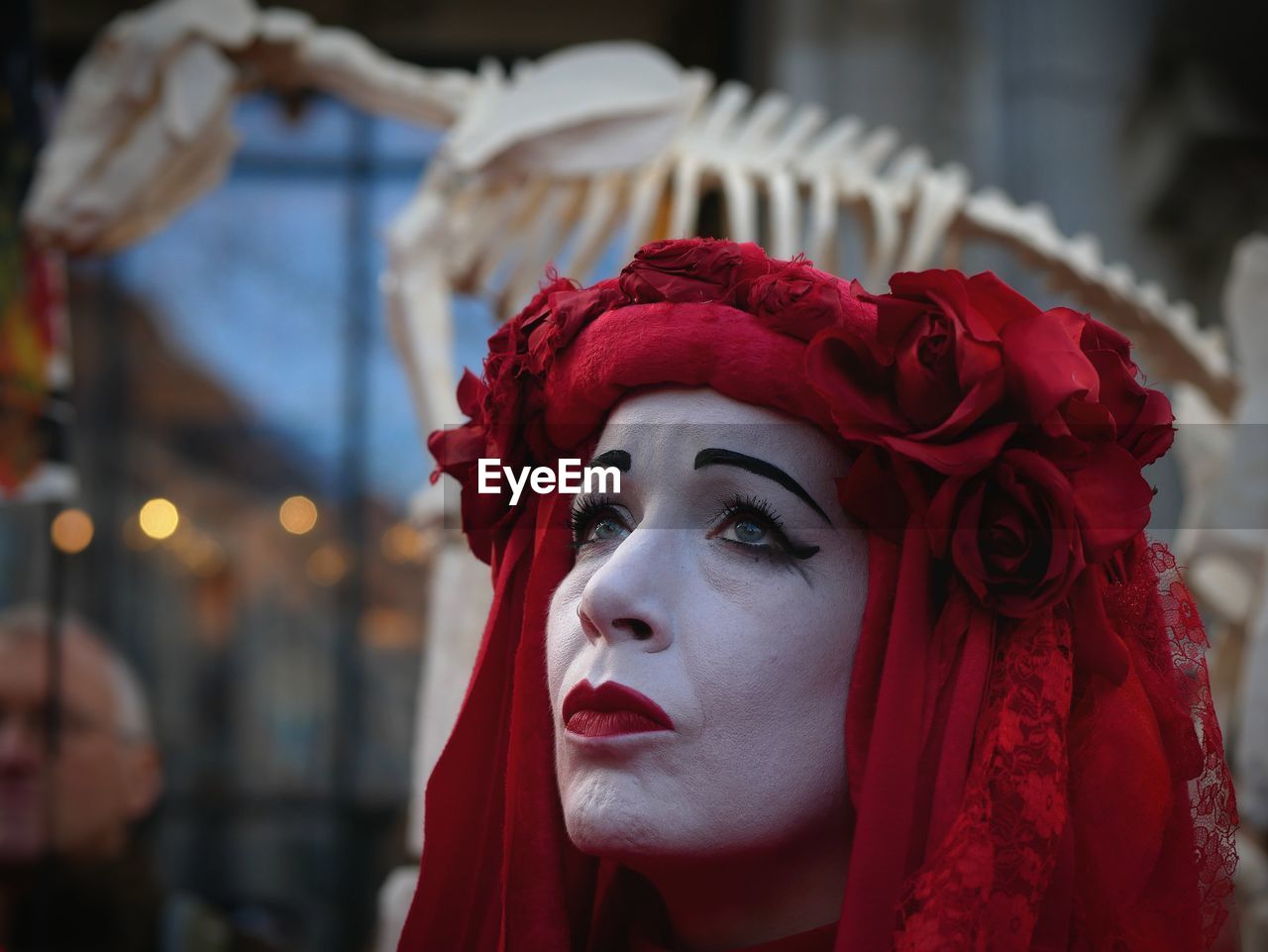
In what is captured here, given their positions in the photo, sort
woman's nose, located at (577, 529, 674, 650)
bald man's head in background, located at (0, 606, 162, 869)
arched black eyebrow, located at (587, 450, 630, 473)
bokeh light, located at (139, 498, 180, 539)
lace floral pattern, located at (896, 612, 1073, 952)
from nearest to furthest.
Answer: lace floral pattern, located at (896, 612, 1073, 952) < woman's nose, located at (577, 529, 674, 650) < arched black eyebrow, located at (587, 450, 630, 473) < bald man's head in background, located at (0, 606, 162, 869) < bokeh light, located at (139, 498, 180, 539)

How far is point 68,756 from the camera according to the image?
3.34 meters

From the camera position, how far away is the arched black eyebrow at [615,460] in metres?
1.41

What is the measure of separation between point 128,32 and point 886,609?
274 centimetres

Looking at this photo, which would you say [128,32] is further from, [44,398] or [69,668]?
[69,668]

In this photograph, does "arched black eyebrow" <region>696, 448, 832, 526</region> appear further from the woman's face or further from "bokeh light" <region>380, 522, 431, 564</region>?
"bokeh light" <region>380, 522, 431, 564</region>

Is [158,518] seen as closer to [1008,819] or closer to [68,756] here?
[68,756]

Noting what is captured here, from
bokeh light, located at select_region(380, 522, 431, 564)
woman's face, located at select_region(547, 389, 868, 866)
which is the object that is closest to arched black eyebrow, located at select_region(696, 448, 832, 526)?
woman's face, located at select_region(547, 389, 868, 866)

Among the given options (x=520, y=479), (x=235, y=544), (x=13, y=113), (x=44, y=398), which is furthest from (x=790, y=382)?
(x=235, y=544)

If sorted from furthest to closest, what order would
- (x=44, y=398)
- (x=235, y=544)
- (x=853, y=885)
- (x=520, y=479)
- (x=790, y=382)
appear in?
(x=235, y=544) < (x=44, y=398) < (x=520, y=479) < (x=790, y=382) < (x=853, y=885)

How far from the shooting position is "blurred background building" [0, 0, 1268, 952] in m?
5.06

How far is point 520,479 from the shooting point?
154 cm

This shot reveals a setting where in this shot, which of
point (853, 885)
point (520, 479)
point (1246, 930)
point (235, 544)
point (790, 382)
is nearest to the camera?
point (853, 885)

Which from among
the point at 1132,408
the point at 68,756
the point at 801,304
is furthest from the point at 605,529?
the point at 68,756

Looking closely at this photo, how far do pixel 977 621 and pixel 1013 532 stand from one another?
0.29 ft
